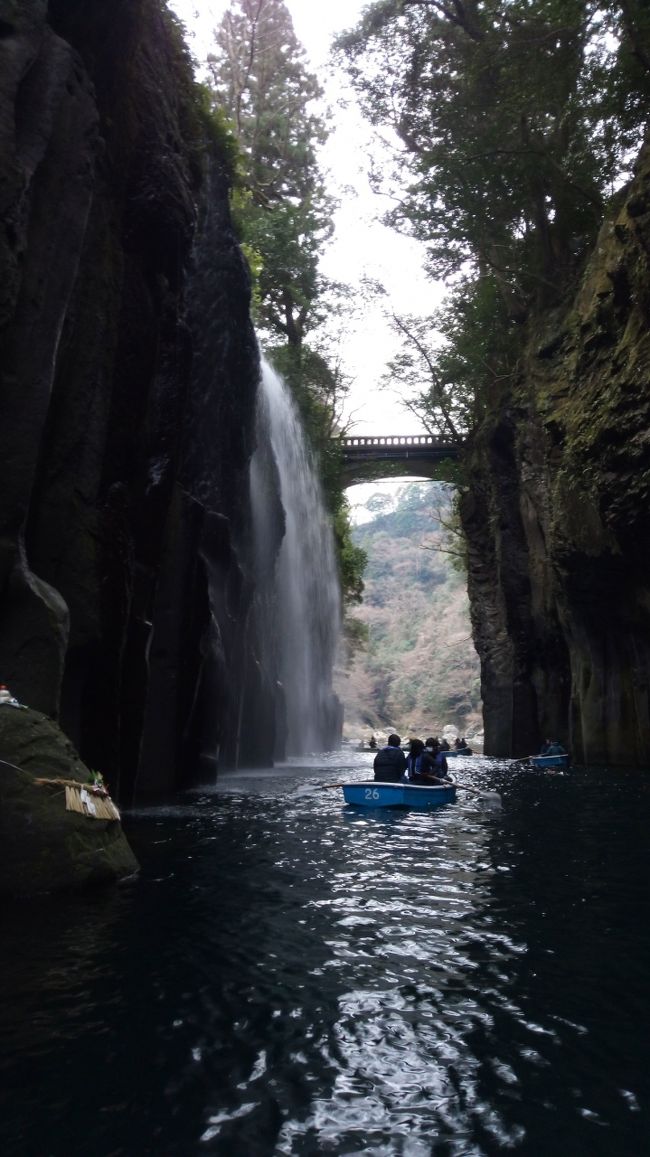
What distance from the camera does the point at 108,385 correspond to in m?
13.3

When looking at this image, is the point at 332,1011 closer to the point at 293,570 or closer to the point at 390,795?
the point at 390,795

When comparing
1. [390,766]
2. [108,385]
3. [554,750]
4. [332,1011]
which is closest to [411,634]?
[554,750]

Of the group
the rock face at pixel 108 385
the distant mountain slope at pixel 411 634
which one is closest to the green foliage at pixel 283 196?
the rock face at pixel 108 385

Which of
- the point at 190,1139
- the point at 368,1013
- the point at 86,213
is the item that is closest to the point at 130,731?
the point at 86,213

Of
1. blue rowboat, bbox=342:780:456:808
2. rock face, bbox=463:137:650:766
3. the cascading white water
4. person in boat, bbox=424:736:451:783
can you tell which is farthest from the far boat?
blue rowboat, bbox=342:780:456:808

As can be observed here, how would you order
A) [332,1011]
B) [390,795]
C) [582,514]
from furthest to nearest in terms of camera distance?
1. [582,514]
2. [390,795]
3. [332,1011]

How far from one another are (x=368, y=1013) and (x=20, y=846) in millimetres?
3702

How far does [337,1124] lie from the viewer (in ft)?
12.2

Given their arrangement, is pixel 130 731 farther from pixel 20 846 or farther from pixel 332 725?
pixel 332 725

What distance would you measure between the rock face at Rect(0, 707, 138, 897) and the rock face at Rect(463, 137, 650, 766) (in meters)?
16.3

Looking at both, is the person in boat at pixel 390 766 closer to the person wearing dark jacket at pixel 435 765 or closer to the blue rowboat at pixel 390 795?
the blue rowboat at pixel 390 795

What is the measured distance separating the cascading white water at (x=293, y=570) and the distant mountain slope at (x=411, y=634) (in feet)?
104

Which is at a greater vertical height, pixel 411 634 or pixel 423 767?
pixel 411 634

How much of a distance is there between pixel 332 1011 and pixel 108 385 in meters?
10.7
